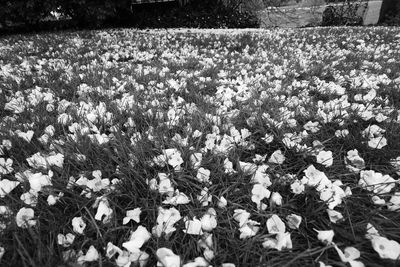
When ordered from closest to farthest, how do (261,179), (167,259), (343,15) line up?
(167,259)
(261,179)
(343,15)

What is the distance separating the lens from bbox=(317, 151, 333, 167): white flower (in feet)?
5.48

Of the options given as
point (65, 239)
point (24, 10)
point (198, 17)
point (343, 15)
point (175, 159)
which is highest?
point (24, 10)

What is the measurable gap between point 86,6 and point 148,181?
13.1 m

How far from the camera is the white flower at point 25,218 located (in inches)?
49.3

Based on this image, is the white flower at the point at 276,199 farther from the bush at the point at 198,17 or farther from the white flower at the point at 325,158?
the bush at the point at 198,17

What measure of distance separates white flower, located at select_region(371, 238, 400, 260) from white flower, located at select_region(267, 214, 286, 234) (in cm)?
35

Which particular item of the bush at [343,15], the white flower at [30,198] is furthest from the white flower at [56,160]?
the bush at [343,15]

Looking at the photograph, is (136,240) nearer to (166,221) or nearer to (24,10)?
(166,221)

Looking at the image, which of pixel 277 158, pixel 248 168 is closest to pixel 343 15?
pixel 277 158

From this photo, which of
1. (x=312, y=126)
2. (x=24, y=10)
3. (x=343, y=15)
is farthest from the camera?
(x=343, y=15)

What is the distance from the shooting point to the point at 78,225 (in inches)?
49.8

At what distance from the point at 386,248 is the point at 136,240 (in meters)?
0.98

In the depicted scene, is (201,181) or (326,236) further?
(201,181)

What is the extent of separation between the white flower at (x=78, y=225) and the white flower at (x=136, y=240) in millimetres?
224
